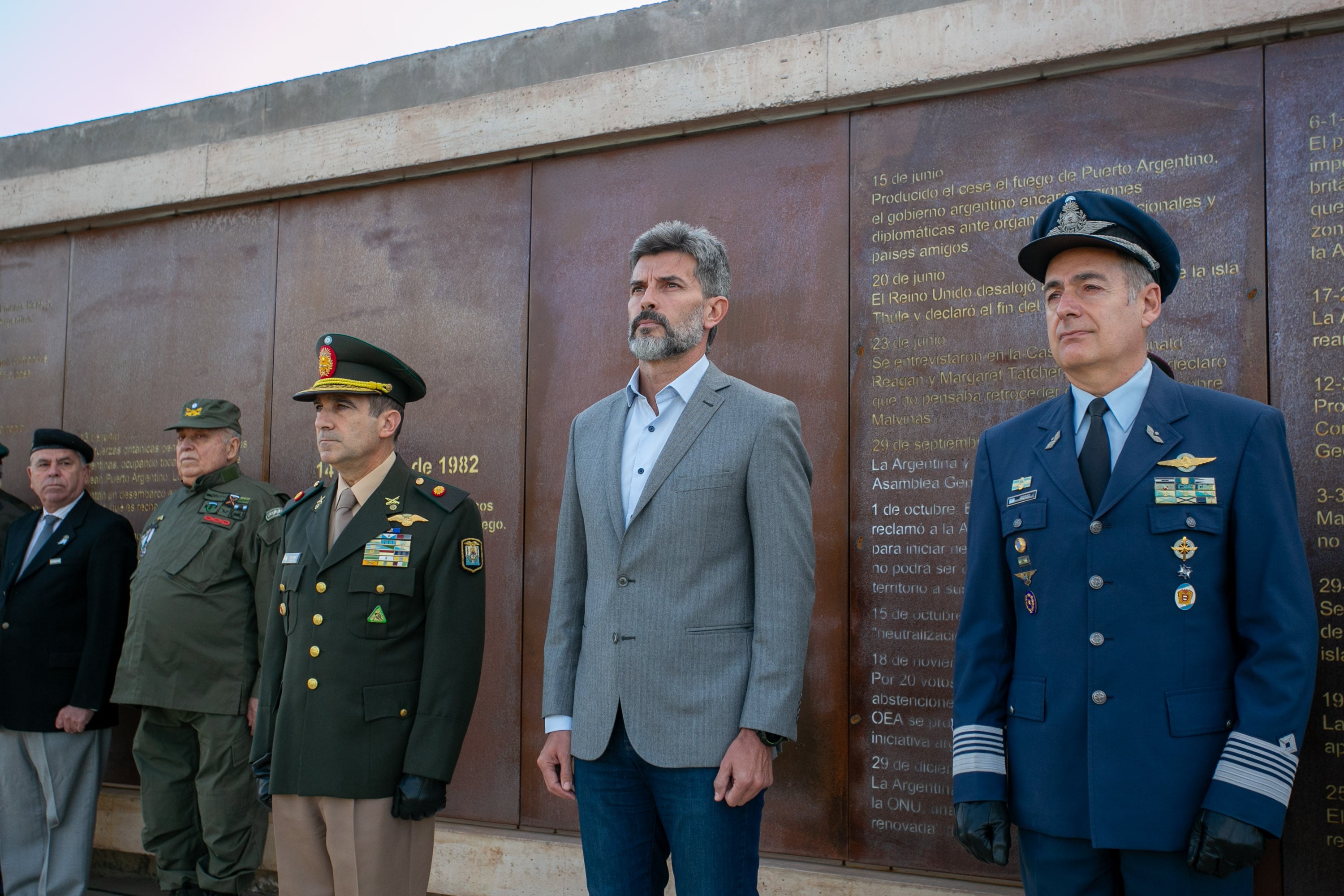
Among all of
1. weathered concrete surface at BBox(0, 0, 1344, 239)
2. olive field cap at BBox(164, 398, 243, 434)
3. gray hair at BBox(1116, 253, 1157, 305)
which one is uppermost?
weathered concrete surface at BBox(0, 0, 1344, 239)

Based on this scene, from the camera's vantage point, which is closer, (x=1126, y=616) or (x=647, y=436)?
(x=1126, y=616)

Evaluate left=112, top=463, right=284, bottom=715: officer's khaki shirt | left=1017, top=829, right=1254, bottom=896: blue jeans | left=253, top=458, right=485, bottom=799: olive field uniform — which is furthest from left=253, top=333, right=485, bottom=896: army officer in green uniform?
left=1017, top=829, right=1254, bottom=896: blue jeans

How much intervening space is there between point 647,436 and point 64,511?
3.68 metres

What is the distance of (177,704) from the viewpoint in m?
4.30

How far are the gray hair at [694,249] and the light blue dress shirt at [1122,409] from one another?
0.99 m

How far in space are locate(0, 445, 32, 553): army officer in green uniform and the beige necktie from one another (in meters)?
2.63

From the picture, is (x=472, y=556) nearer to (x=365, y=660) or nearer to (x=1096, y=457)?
(x=365, y=660)

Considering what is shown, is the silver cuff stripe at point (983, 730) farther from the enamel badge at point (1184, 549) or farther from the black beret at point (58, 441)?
A: the black beret at point (58, 441)

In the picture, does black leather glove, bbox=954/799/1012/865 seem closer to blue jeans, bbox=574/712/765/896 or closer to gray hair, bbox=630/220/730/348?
blue jeans, bbox=574/712/765/896

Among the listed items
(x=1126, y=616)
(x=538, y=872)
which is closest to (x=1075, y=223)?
(x=1126, y=616)

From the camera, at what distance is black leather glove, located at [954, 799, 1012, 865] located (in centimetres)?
222

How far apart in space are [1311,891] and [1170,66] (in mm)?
2731

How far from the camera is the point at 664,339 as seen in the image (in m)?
2.66

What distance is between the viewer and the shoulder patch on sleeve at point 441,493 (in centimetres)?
338
